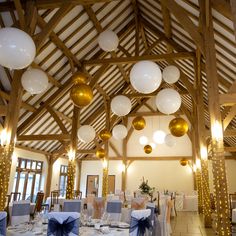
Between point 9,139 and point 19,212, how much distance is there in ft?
4.51

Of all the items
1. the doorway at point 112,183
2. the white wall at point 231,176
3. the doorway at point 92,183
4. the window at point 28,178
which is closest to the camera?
the window at point 28,178

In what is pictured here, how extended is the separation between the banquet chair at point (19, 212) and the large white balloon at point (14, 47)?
259cm

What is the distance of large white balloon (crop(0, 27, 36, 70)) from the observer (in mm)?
2814

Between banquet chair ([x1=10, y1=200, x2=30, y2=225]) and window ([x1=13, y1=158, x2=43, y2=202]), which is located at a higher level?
window ([x1=13, y1=158, x2=43, y2=202])

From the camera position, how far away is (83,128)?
6.20 meters

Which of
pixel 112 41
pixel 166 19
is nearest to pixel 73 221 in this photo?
pixel 112 41

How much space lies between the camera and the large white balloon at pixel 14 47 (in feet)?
9.23

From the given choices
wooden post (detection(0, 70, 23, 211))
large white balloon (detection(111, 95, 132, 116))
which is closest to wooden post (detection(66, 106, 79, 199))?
large white balloon (detection(111, 95, 132, 116))

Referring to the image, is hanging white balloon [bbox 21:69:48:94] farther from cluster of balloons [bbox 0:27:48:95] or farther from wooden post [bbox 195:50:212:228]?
wooden post [bbox 195:50:212:228]

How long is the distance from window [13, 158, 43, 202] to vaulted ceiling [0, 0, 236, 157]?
1095mm

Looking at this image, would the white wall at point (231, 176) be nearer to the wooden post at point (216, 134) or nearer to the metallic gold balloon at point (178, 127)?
the metallic gold balloon at point (178, 127)

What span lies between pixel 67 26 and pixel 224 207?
19.1 ft

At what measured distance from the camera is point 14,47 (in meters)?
2.83

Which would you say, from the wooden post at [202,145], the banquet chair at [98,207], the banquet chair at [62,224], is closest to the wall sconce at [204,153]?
the wooden post at [202,145]
